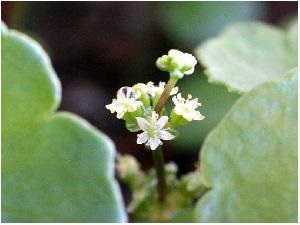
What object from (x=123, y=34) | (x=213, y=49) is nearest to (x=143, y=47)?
(x=123, y=34)

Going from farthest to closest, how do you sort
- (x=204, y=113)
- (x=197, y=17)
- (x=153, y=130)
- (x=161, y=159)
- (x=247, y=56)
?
(x=197, y=17), (x=204, y=113), (x=247, y=56), (x=161, y=159), (x=153, y=130)

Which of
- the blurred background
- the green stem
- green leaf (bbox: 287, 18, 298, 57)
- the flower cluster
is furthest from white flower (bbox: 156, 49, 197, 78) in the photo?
the blurred background

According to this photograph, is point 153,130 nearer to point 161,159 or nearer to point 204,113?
point 161,159

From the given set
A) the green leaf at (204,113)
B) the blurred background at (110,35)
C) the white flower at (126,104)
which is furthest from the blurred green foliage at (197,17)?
the white flower at (126,104)

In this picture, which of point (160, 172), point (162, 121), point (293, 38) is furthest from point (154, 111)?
point (293, 38)

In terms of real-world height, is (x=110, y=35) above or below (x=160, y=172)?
above

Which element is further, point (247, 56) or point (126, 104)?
point (247, 56)
